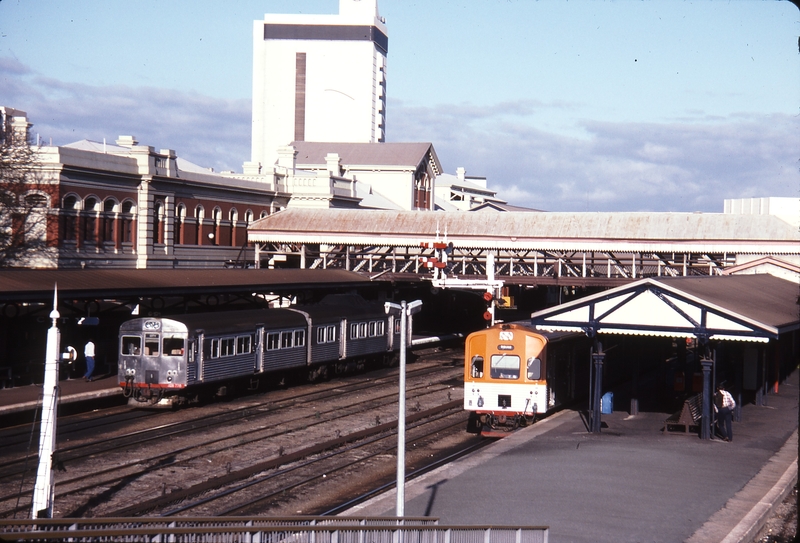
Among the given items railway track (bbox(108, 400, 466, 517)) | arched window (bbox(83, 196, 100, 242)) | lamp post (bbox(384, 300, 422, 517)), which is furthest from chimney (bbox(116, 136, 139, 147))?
lamp post (bbox(384, 300, 422, 517))

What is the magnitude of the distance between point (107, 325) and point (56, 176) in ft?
21.8

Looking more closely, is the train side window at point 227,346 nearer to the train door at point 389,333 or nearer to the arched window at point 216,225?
the train door at point 389,333

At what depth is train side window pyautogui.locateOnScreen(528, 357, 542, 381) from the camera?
1021 inches

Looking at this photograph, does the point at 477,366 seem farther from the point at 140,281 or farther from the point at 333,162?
the point at 333,162

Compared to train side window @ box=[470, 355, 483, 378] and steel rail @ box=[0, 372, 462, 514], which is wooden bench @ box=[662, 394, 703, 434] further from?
steel rail @ box=[0, 372, 462, 514]

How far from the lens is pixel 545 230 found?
4778cm

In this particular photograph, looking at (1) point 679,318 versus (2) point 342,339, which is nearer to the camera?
(1) point 679,318

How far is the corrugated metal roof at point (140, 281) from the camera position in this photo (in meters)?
27.1

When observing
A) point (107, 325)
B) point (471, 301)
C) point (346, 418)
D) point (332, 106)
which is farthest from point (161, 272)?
point (332, 106)

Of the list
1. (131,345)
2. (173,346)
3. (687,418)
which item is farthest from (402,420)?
(131,345)

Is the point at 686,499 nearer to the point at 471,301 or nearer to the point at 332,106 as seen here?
the point at 471,301

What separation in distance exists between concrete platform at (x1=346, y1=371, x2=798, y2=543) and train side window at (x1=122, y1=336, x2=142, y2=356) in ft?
39.9

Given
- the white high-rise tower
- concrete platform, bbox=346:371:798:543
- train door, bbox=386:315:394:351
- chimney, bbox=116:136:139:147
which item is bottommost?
concrete platform, bbox=346:371:798:543

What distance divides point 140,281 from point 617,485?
64.3 ft
